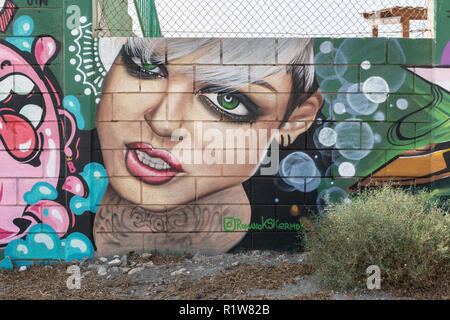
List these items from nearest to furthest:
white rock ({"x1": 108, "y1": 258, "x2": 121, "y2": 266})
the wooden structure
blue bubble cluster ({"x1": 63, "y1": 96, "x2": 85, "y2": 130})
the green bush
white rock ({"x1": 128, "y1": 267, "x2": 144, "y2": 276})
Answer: the green bush, white rock ({"x1": 128, "y1": 267, "x2": 144, "y2": 276}), white rock ({"x1": 108, "y1": 258, "x2": 121, "y2": 266}), blue bubble cluster ({"x1": 63, "y1": 96, "x2": 85, "y2": 130}), the wooden structure

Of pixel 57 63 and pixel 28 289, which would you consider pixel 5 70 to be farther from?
pixel 28 289

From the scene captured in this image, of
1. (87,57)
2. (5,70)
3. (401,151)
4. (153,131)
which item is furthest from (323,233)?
(5,70)

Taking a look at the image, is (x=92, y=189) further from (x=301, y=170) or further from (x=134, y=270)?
(x=301, y=170)

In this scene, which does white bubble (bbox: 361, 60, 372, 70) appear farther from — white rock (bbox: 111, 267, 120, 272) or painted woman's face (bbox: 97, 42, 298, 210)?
white rock (bbox: 111, 267, 120, 272)

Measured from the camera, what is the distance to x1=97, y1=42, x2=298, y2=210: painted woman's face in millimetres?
4195

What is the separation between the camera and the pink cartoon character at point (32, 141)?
4.17m

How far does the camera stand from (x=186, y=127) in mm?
4207

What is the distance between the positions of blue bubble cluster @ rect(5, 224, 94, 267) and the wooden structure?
3.95 m

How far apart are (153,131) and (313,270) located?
2163 mm

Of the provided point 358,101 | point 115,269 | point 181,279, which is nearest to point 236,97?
point 358,101

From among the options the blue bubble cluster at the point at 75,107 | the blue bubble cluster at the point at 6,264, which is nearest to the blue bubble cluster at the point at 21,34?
the blue bubble cluster at the point at 75,107

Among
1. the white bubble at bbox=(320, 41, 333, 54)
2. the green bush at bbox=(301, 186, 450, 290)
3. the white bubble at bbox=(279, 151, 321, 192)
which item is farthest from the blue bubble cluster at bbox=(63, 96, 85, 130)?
the green bush at bbox=(301, 186, 450, 290)

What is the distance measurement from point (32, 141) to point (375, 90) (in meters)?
3.71

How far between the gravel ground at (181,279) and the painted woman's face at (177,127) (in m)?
0.67
